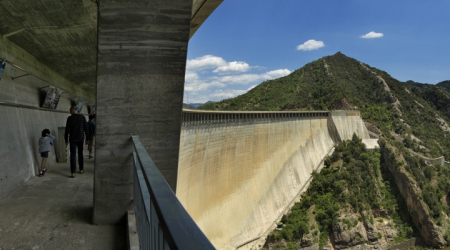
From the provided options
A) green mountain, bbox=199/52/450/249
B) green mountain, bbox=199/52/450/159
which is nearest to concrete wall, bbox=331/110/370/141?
green mountain, bbox=199/52/450/249

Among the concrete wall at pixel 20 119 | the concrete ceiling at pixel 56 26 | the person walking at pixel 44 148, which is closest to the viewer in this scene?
the concrete ceiling at pixel 56 26

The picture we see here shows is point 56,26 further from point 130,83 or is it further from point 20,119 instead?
point 130,83

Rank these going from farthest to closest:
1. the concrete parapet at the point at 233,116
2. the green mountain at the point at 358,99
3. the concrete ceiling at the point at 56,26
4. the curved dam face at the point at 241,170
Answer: the green mountain at the point at 358,99
the curved dam face at the point at 241,170
the concrete parapet at the point at 233,116
the concrete ceiling at the point at 56,26

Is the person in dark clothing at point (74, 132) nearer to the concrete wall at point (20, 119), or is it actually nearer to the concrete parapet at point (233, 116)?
the concrete wall at point (20, 119)

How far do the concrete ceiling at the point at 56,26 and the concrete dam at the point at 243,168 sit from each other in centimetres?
572

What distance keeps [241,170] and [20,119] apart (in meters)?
15.4

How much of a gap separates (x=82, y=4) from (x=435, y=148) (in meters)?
57.2

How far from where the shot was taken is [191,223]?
42.0 inches

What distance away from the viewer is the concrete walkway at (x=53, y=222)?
3.35 metres

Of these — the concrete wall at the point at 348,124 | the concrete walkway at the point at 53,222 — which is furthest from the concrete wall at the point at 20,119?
the concrete wall at the point at 348,124

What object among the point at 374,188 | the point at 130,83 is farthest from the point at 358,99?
the point at 130,83

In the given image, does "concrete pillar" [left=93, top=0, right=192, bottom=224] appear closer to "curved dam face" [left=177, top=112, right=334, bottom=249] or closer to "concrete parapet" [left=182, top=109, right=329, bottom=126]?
"curved dam face" [left=177, top=112, right=334, bottom=249]

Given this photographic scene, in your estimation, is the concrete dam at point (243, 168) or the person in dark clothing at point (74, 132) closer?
the person in dark clothing at point (74, 132)

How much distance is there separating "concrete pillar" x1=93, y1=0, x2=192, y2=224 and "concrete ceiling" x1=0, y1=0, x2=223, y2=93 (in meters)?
1.85
